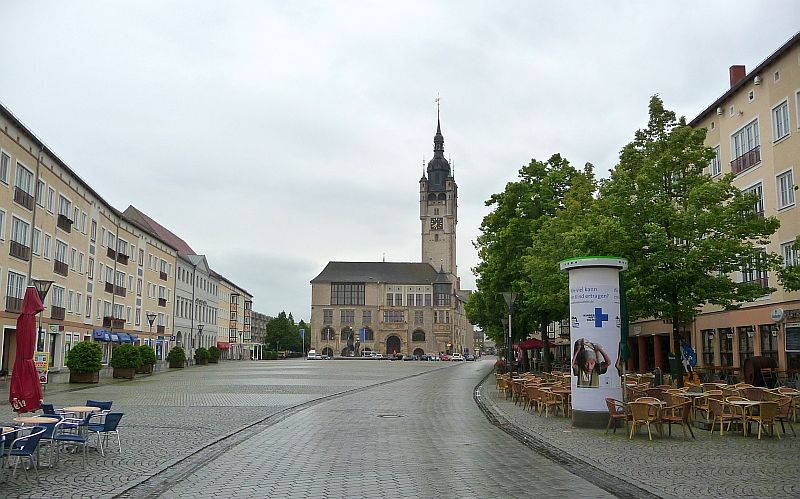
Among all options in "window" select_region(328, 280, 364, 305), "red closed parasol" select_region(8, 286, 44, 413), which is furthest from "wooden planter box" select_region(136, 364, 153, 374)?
"window" select_region(328, 280, 364, 305)

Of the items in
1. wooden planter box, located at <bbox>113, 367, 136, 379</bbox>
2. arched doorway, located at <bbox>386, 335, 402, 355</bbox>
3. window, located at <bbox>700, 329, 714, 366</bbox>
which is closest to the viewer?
window, located at <bbox>700, 329, 714, 366</bbox>

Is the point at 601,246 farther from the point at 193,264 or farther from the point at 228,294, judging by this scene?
the point at 228,294

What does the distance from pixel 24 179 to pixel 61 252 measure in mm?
7819

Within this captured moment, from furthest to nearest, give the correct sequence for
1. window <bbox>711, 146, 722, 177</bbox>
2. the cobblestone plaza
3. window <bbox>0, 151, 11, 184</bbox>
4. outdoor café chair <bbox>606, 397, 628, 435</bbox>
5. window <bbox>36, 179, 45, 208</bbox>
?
1. window <bbox>36, 179, 45, 208</bbox>
2. window <bbox>0, 151, 11, 184</bbox>
3. window <bbox>711, 146, 722, 177</bbox>
4. outdoor café chair <bbox>606, 397, 628, 435</bbox>
5. the cobblestone plaza

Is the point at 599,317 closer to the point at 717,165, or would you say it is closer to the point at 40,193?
the point at 717,165

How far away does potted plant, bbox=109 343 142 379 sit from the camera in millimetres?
37000

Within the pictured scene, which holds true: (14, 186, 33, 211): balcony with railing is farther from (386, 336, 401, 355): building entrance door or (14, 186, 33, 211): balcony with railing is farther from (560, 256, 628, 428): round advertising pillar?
(386, 336, 401, 355): building entrance door

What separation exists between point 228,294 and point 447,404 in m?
88.2

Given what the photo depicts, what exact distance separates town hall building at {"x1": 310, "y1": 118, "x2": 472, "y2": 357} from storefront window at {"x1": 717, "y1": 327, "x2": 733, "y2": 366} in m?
95.1

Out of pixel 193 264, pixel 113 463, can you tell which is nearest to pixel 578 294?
pixel 113 463

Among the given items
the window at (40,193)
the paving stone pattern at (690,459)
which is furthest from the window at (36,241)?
the paving stone pattern at (690,459)

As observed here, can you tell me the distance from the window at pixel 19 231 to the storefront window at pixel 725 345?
35070 millimetres

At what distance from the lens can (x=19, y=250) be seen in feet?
123

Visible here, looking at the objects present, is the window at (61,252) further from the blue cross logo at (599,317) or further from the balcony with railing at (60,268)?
the blue cross logo at (599,317)
